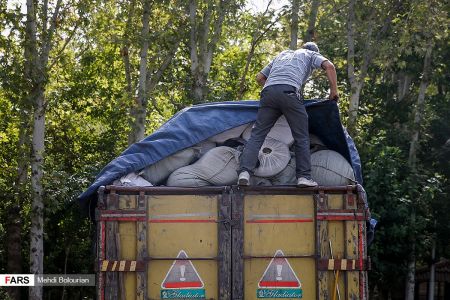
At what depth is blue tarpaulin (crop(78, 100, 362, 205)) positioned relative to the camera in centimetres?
919

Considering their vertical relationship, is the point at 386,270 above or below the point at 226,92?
below

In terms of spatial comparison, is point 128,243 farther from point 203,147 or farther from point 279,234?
point 203,147

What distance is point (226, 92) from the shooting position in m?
24.6

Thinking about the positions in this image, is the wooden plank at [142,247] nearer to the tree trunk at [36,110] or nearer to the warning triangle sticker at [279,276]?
the warning triangle sticker at [279,276]

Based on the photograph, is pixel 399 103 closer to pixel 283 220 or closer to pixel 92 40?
pixel 92 40

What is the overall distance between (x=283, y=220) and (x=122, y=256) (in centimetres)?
142

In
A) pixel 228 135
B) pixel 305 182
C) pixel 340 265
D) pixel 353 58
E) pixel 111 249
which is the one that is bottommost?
pixel 340 265

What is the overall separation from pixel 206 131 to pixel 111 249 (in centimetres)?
169

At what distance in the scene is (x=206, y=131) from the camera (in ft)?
31.2

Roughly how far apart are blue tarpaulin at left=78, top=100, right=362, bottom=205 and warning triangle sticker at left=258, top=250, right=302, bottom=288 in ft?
4.69

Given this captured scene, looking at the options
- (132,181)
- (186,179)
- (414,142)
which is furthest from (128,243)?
(414,142)

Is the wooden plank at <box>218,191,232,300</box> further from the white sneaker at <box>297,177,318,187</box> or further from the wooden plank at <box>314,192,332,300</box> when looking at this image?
the wooden plank at <box>314,192,332,300</box>

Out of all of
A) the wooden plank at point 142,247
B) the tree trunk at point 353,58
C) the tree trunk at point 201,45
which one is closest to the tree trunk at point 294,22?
the tree trunk at point 353,58

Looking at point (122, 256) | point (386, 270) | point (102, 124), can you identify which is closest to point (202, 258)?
point (122, 256)
